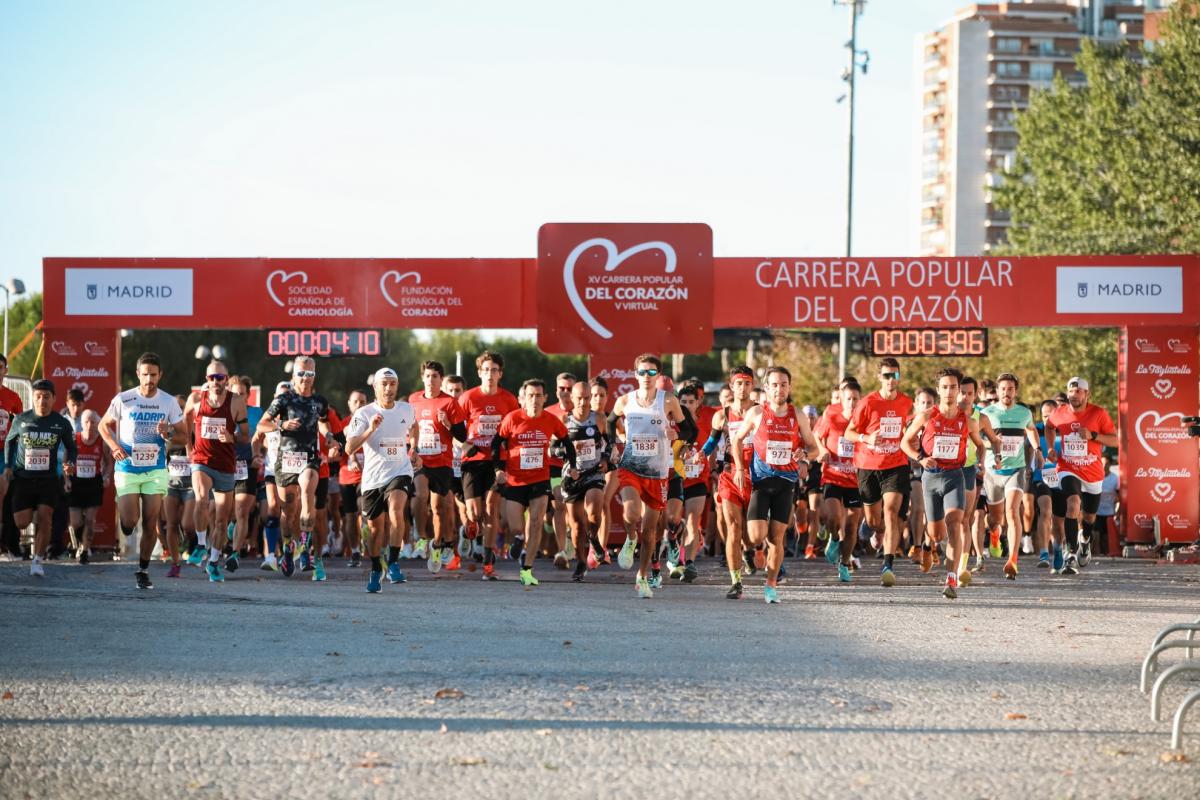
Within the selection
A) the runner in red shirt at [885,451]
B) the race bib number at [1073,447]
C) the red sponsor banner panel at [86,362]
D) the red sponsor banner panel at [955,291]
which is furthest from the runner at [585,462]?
the red sponsor banner panel at [86,362]

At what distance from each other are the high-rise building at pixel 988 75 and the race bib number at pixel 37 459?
103 metres

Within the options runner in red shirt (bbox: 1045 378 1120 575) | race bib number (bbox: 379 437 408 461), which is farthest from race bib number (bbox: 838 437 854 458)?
race bib number (bbox: 379 437 408 461)

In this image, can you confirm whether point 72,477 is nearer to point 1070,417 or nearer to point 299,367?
point 299,367

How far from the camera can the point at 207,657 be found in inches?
384

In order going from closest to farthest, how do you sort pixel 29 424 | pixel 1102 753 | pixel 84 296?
pixel 1102 753
pixel 29 424
pixel 84 296

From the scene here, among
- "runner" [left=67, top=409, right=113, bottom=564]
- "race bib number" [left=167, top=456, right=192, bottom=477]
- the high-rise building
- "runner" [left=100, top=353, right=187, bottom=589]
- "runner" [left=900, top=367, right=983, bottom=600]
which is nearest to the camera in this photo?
"runner" [left=100, top=353, right=187, bottom=589]

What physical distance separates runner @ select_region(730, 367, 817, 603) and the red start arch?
7820 mm

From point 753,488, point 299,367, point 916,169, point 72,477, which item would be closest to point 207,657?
point 753,488

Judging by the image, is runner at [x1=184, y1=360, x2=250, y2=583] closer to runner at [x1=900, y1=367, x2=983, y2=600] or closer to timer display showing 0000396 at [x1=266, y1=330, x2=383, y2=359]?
timer display showing 0000396 at [x1=266, y1=330, x2=383, y2=359]

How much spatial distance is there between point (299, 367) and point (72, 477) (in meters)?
4.60

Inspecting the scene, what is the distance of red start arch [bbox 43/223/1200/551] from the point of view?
2277 cm

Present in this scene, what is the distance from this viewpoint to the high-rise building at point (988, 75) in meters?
118

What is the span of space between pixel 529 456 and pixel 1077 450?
6953 mm

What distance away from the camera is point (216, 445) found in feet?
54.8
